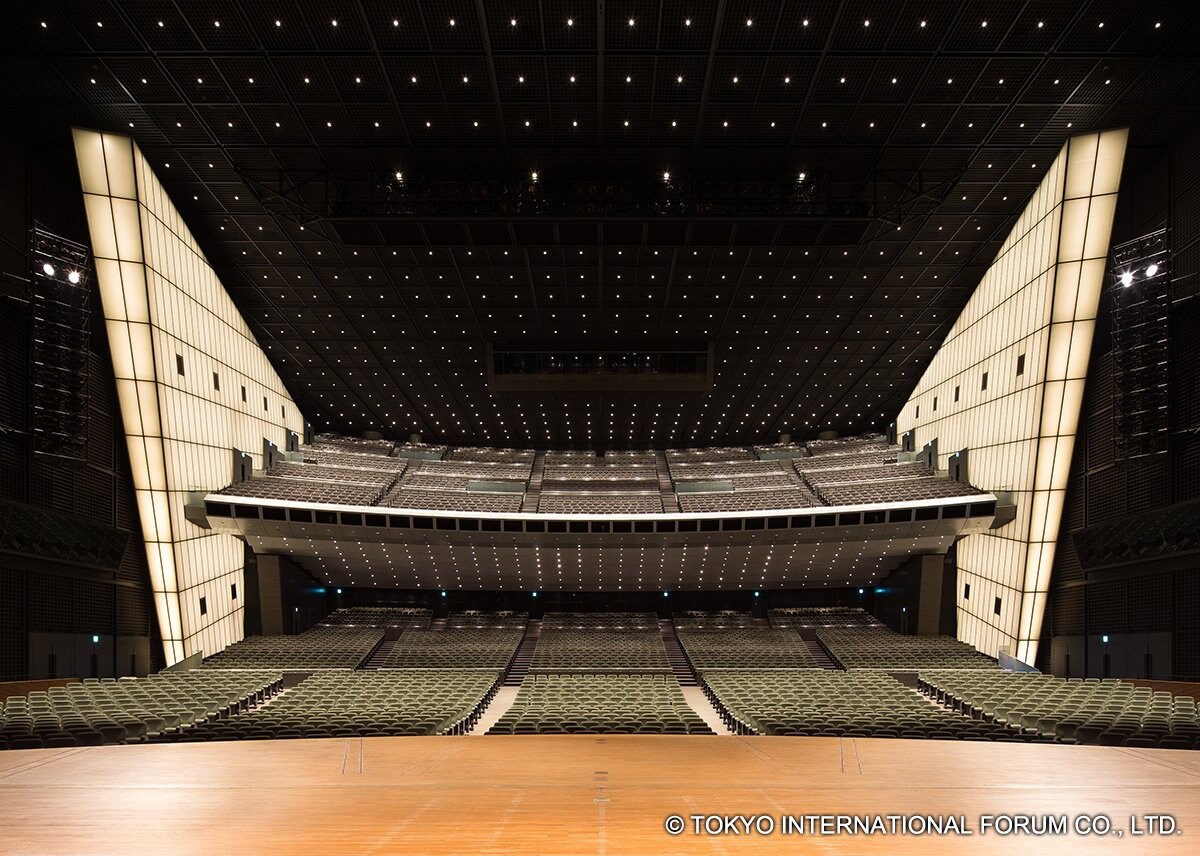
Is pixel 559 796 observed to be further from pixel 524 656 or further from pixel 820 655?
pixel 820 655

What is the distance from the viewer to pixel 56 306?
1898 centimetres

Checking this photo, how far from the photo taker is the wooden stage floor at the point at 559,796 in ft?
17.0

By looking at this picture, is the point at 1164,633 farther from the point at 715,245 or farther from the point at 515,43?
the point at 515,43

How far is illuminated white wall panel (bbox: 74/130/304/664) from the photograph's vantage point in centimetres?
2186

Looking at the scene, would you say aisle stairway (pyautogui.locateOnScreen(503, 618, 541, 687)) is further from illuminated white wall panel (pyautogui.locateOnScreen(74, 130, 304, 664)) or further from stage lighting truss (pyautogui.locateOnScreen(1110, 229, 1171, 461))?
stage lighting truss (pyautogui.locateOnScreen(1110, 229, 1171, 461))

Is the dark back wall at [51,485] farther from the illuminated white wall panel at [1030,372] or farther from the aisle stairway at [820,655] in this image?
the illuminated white wall panel at [1030,372]

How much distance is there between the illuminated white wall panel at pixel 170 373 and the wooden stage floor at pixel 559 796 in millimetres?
16260

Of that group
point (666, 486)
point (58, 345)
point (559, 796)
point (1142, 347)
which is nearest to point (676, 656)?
point (666, 486)

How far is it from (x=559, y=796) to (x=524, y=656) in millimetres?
25708

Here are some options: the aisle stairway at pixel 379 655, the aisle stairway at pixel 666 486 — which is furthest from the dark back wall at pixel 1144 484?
the aisle stairway at pixel 379 655

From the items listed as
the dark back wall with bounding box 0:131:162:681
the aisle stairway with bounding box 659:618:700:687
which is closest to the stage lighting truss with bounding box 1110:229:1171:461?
the aisle stairway with bounding box 659:618:700:687

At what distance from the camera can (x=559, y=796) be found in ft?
22.2

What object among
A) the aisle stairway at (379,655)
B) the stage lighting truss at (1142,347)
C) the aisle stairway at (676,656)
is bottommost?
the aisle stairway at (676,656)

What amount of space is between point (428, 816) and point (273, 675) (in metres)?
19.0
